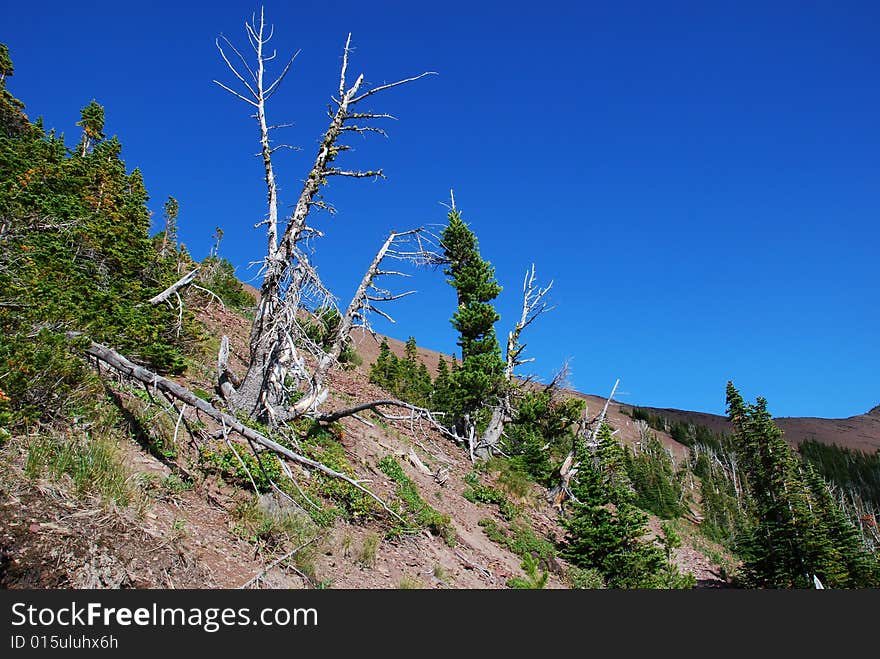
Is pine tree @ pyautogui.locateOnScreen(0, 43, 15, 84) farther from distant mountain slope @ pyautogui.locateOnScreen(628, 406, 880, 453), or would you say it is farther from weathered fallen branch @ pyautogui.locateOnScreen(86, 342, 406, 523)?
distant mountain slope @ pyautogui.locateOnScreen(628, 406, 880, 453)

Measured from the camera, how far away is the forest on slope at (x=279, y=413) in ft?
21.6

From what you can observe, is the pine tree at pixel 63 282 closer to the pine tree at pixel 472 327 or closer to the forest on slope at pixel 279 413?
the forest on slope at pixel 279 413

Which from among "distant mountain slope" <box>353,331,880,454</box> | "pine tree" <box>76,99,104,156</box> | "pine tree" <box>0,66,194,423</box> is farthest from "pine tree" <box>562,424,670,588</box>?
"distant mountain slope" <box>353,331,880,454</box>

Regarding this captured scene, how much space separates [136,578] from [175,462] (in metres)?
3.17

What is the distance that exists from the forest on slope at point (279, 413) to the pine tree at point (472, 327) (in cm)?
10

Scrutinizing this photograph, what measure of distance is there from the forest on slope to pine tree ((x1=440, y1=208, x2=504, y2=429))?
0.34ft

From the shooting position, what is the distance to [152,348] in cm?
1034

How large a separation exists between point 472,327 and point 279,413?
15.0 metres


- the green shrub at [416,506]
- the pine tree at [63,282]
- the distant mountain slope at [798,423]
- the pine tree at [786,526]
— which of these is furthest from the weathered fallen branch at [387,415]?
the distant mountain slope at [798,423]

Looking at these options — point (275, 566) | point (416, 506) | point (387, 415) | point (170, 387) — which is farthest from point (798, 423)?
point (170, 387)

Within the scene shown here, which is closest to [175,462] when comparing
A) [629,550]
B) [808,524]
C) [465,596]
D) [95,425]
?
[95,425]

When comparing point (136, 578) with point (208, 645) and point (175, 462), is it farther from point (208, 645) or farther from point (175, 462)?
point (175, 462)

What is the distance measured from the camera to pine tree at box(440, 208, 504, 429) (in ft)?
77.7

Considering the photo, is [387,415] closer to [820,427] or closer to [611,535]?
[611,535]
